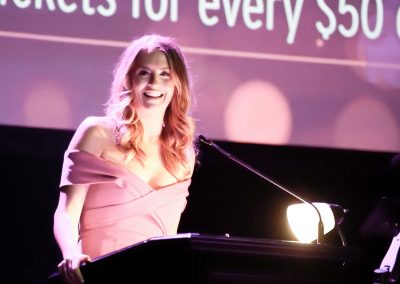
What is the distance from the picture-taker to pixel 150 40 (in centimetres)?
244

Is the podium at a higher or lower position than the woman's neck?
lower

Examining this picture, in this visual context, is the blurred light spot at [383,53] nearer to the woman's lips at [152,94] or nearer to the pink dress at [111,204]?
the woman's lips at [152,94]

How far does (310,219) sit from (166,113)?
56cm

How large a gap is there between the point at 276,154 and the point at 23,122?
4.11 feet

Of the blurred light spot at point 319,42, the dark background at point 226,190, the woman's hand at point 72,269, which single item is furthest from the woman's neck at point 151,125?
the blurred light spot at point 319,42

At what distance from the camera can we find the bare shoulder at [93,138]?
7.64ft

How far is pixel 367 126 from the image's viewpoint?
3758 millimetres

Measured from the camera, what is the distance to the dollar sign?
12.2 ft

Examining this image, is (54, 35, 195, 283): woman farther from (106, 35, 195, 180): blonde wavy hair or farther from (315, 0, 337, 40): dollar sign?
(315, 0, 337, 40): dollar sign

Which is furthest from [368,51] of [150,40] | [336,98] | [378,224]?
[150,40]

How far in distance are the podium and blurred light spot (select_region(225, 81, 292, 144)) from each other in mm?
1862

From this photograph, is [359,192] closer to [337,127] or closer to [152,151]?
[337,127]

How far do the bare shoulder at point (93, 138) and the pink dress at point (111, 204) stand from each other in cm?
2

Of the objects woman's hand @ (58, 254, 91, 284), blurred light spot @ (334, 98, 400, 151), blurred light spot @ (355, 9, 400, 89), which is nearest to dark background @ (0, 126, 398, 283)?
blurred light spot @ (334, 98, 400, 151)
